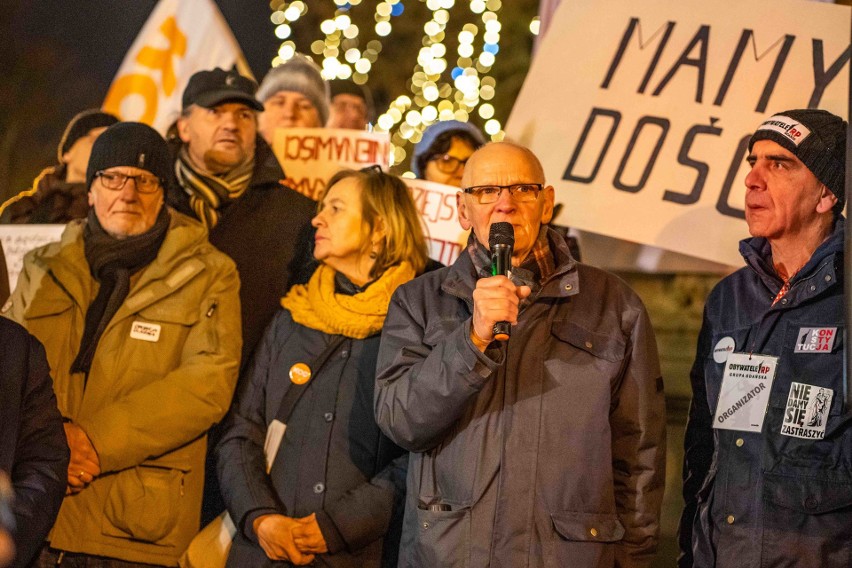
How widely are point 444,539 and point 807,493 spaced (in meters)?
1.18

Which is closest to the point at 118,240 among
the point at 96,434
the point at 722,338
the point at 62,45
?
the point at 96,434

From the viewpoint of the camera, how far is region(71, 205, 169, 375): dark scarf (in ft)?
15.1

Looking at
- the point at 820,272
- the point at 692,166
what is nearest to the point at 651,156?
the point at 692,166

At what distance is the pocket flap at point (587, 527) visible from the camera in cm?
353

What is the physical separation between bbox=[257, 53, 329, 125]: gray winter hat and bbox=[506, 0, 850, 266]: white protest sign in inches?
54.5

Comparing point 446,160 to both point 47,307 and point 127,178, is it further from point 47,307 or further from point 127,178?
point 47,307

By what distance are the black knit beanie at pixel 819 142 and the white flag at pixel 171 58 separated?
11.2 feet

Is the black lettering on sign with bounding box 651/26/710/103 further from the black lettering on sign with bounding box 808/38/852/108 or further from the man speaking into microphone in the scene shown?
the man speaking into microphone

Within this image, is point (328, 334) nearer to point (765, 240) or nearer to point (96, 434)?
point (96, 434)

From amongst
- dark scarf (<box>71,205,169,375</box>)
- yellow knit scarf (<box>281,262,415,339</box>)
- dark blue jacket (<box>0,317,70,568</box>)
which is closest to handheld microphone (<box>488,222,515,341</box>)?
yellow knit scarf (<box>281,262,415,339</box>)

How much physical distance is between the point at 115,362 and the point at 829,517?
106 inches

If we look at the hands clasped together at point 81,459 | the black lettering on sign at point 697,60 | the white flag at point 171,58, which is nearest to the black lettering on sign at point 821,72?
the black lettering on sign at point 697,60

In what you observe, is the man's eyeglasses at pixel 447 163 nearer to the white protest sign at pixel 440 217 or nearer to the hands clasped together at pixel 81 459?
the white protest sign at pixel 440 217

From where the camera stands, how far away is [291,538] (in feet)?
13.7
